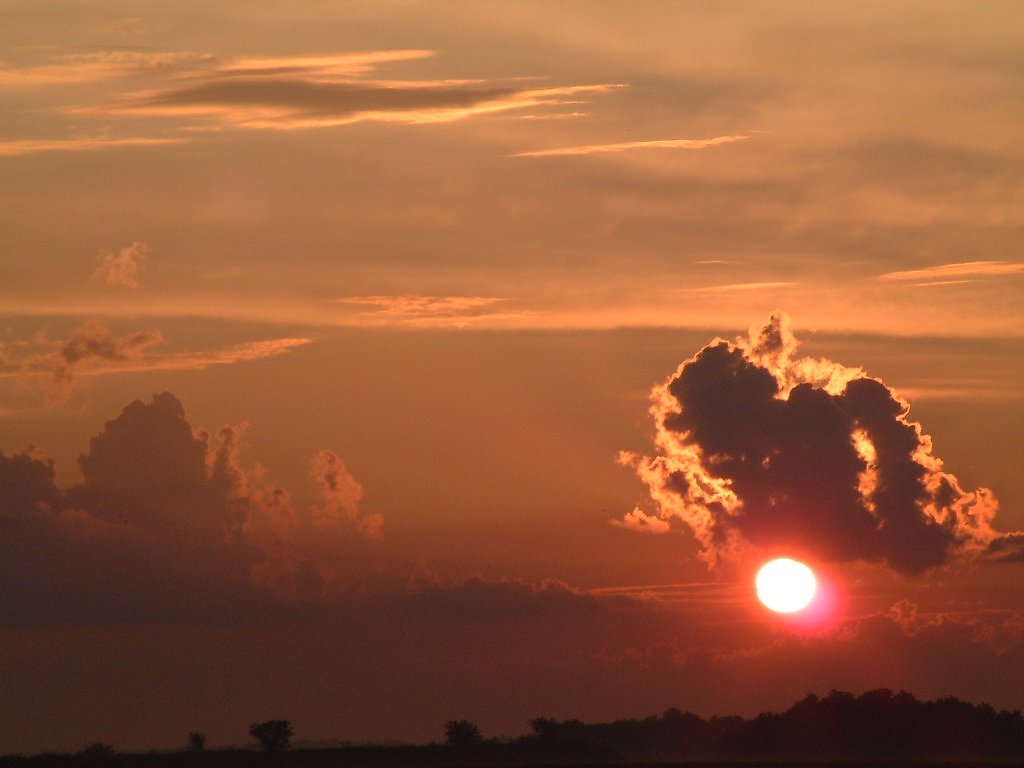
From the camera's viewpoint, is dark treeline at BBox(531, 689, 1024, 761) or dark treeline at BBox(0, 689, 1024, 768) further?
dark treeline at BBox(531, 689, 1024, 761)

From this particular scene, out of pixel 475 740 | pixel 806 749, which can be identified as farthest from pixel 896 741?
pixel 475 740

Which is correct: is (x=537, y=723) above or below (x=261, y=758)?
above

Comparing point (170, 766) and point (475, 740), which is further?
point (475, 740)

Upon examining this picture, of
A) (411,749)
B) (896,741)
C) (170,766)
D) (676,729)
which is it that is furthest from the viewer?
(676,729)

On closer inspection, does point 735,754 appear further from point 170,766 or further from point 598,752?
point 170,766

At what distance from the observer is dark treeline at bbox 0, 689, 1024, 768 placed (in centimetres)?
10650

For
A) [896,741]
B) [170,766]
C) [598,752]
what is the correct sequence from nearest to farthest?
[170,766] → [598,752] → [896,741]

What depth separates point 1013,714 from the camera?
13988cm

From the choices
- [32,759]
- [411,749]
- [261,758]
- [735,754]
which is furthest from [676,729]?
[32,759]

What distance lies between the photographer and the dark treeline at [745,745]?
10650 cm

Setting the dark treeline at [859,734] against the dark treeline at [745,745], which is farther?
the dark treeline at [859,734]

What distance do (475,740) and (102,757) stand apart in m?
28.9

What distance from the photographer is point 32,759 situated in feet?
347

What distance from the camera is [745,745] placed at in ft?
447
